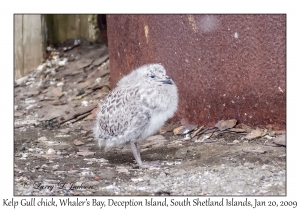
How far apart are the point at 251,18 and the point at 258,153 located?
4.43 ft

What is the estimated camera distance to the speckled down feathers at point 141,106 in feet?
17.4

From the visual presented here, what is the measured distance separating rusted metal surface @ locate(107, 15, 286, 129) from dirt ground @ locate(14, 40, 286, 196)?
0.79 feet

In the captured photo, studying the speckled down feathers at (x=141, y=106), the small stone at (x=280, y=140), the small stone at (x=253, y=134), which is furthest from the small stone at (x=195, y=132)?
the small stone at (x=280, y=140)

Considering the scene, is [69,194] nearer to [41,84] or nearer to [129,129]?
[129,129]

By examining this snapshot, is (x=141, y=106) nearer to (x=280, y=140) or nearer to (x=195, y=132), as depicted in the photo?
(x=195, y=132)

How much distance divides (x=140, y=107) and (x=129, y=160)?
787 mm

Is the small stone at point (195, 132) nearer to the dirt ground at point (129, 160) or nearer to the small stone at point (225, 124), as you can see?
the dirt ground at point (129, 160)

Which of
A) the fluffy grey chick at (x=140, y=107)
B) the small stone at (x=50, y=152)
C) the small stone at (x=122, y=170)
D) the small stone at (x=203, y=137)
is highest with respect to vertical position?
the fluffy grey chick at (x=140, y=107)

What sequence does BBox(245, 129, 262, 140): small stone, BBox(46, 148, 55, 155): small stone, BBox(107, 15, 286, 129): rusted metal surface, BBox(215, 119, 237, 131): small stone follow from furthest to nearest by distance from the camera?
BBox(46, 148, 55, 155): small stone, BBox(215, 119, 237, 131): small stone, BBox(245, 129, 262, 140): small stone, BBox(107, 15, 286, 129): rusted metal surface

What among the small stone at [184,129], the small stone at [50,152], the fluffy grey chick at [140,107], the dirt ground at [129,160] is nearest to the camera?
the dirt ground at [129,160]

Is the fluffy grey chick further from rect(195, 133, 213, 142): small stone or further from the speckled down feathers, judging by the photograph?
rect(195, 133, 213, 142): small stone

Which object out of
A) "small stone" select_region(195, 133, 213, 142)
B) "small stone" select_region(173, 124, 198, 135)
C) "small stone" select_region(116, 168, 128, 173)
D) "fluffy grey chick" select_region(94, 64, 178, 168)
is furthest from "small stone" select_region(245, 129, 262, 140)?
"small stone" select_region(116, 168, 128, 173)

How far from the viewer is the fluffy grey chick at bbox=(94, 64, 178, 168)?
5293mm

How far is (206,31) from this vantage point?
19.0 feet
